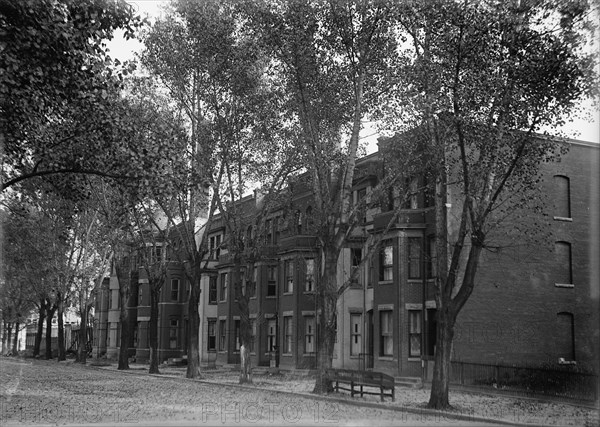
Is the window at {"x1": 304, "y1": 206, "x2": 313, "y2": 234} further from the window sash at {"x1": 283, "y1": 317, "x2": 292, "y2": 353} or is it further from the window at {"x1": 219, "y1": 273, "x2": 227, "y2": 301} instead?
the window at {"x1": 219, "y1": 273, "x2": 227, "y2": 301}

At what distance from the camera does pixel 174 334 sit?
203 feet

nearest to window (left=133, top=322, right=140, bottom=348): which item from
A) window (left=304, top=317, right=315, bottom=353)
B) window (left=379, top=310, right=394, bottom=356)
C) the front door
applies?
window (left=304, top=317, right=315, bottom=353)

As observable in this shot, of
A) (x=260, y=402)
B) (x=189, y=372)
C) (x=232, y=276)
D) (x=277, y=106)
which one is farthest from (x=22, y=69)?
(x=232, y=276)

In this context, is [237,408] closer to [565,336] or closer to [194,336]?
[194,336]

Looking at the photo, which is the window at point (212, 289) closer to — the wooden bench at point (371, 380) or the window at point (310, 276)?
the window at point (310, 276)

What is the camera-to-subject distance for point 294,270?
147ft

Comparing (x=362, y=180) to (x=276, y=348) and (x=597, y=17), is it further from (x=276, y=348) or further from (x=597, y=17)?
(x=597, y=17)

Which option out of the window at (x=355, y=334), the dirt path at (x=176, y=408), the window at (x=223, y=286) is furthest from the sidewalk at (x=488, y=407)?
the window at (x=223, y=286)

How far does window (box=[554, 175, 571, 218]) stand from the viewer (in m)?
35.9

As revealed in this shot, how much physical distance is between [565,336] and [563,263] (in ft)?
11.3

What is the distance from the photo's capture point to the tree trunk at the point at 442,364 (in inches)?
852

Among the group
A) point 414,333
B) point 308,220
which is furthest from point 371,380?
point 308,220

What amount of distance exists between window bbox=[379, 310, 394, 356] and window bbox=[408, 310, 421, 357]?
129 cm

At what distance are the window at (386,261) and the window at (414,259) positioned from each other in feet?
3.80
